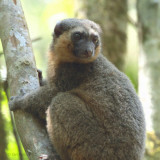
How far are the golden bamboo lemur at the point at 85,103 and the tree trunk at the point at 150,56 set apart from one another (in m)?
2.44

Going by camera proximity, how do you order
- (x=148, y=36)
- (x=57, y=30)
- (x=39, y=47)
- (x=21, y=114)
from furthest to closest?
(x=39, y=47) < (x=148, y=36) < (x=57, y=30) < (x=21, y=114)

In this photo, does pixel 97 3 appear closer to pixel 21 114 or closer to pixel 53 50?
pixel 53 50

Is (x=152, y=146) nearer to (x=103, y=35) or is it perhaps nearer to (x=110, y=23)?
(x=103, y=35)

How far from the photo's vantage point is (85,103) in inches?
237

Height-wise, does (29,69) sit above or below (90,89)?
above

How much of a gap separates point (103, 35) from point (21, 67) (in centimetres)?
522

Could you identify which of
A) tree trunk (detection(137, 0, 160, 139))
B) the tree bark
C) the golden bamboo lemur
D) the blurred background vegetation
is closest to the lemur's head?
the golden bamboo lemur

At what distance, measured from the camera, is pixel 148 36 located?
9.12m

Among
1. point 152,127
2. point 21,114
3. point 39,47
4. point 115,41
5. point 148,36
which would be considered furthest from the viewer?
point 39,47

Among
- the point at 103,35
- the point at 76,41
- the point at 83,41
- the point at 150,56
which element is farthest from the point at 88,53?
the point at 103,35

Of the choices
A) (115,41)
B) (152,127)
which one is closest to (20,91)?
(152,127)

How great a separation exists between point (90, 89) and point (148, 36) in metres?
3.69

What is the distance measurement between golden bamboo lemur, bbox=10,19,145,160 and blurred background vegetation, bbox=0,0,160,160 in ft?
2.05

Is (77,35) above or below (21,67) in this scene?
above
